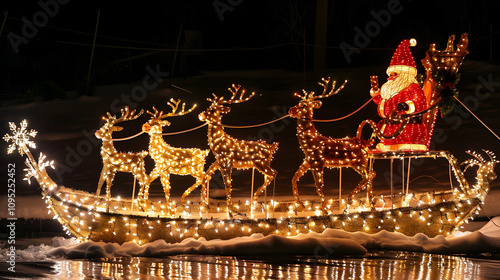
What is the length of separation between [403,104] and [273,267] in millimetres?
3271

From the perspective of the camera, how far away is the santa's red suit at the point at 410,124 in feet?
32.9

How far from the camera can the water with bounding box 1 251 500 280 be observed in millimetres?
7496

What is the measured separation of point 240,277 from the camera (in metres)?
7.35

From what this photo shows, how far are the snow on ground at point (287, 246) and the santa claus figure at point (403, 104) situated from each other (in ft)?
4.22

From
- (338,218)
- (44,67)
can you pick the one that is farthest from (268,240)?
(44,67)

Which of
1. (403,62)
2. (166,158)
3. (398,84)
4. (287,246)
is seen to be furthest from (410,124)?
→ (166,158)

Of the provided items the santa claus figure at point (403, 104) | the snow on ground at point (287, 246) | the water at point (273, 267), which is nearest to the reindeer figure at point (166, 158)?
the snow on ground at point (287, 246)

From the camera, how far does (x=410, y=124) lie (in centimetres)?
1006

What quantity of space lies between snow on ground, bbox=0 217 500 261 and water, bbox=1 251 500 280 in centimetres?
22

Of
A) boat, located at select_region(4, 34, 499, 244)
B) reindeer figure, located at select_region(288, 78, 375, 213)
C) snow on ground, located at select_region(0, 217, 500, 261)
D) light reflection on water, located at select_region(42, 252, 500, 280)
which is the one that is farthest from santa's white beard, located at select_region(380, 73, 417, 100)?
light reflection on water, located at select_region(42, 252, 500, 280)

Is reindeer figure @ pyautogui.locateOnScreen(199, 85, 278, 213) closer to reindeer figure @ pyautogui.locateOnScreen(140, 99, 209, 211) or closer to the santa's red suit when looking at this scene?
reindeer figure @ pyautogui.locateOnScreen(140, 99, 209, 211)

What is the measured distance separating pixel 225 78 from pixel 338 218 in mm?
12489

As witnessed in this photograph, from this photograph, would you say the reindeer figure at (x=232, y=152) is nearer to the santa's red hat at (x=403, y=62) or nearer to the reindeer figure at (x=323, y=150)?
the reindeer figure at (x=323, y=150)

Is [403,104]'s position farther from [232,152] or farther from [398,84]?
[232,152]
